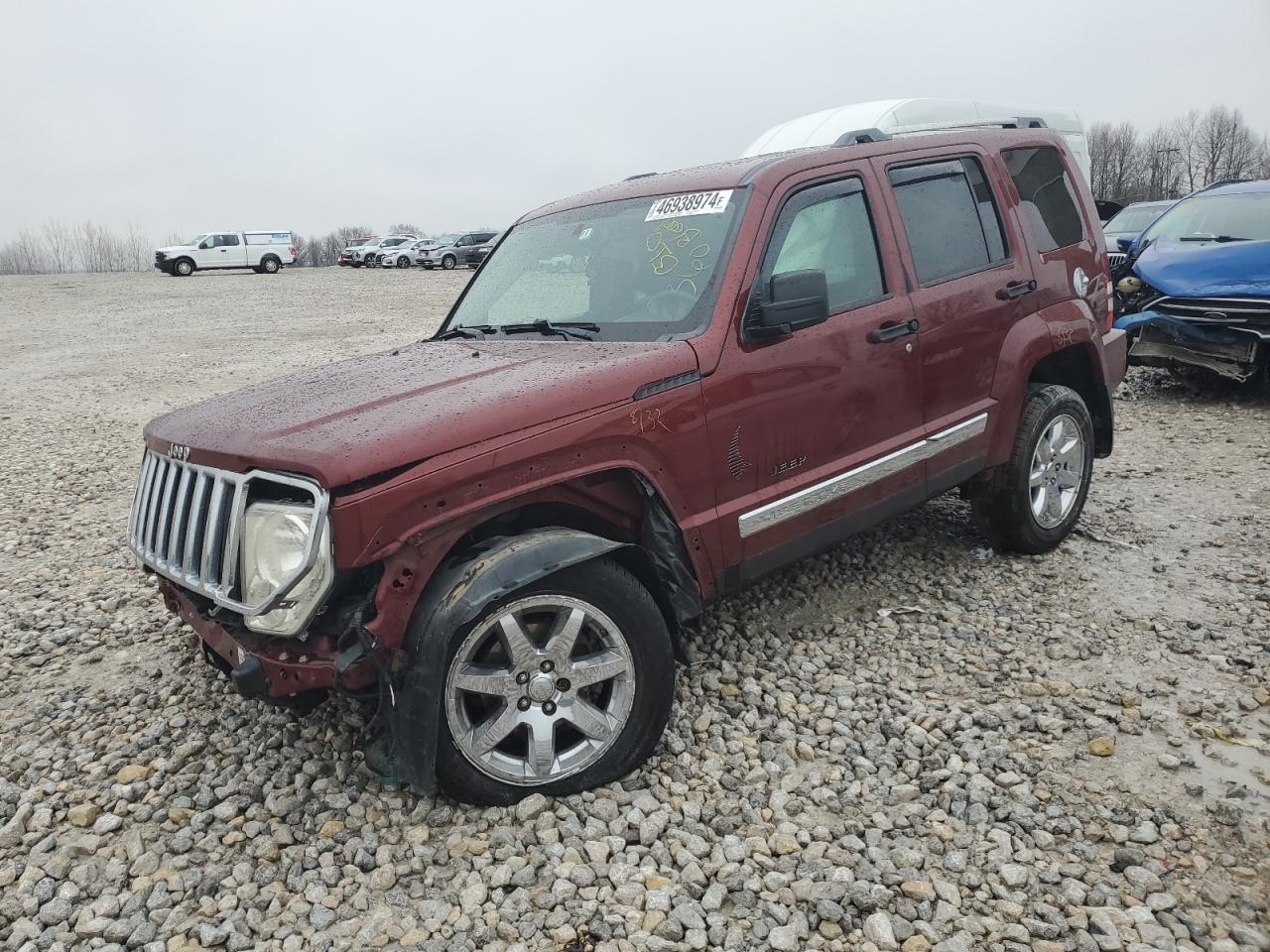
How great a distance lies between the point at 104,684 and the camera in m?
4.09

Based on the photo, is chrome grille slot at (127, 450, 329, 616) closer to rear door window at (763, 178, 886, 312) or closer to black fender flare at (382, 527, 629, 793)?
black fender flare at (382, 527, 629, 793)

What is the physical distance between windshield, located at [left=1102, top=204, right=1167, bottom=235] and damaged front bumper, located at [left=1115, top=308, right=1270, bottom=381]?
563cm

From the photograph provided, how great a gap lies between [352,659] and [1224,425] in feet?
25.8

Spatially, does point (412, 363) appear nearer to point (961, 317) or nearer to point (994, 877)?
point (961, 317)

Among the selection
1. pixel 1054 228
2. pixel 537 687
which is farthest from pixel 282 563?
pixel 1054 228

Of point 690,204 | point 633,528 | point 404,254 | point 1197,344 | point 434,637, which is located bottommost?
point 434,637

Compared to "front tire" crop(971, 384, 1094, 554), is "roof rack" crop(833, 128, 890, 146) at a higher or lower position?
higher

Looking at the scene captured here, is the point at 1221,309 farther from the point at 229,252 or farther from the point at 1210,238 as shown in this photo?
the point at 229,252

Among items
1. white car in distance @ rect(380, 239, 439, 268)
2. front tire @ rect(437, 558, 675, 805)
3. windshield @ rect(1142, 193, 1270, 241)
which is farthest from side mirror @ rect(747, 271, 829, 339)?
white car in distance @ rect(380, 239, 439, 268)

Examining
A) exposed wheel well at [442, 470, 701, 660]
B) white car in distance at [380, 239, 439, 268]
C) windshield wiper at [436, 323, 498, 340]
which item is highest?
white car in distance at [380, 239, 439, 268]

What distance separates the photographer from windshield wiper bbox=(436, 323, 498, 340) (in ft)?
13.4

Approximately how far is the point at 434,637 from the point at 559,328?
61.0 inches

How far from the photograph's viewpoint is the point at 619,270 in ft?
12.4

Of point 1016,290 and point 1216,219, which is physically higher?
point 1216,219
